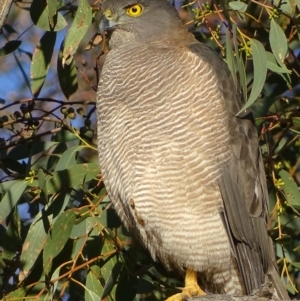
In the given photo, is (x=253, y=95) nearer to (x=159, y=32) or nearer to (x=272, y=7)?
(x=272, y=7)

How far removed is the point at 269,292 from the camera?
3.95 meters

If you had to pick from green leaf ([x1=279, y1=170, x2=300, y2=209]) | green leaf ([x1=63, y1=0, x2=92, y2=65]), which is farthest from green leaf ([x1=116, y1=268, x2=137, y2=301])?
green leaf ([x1=63, y1=0, x2=92, y2=65])

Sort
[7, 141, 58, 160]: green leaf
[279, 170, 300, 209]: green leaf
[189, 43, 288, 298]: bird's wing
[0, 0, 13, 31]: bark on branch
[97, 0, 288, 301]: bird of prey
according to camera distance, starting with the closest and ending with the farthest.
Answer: [0, 0, 13, 31]: bark on branch
[97, 0, 288, 301]: bird of prey
[189, 43, 288, 298]: bird's wing
[279, 170, 300, 209]: green leaf
[7, 141, 58, 160]: green leaf

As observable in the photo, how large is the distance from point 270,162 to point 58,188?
3.76 ft

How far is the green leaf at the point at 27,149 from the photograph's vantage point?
4.81 meters

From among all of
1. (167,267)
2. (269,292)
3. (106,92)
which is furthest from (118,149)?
(269,292)

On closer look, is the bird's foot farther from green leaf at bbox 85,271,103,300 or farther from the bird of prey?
green leaf at bbox 85,271,103,300

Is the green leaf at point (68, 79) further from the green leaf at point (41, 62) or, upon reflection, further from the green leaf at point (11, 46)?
the green leaf at point (11, 46)

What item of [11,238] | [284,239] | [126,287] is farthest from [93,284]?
[284,239]

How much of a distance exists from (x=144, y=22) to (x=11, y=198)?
3.89 ft

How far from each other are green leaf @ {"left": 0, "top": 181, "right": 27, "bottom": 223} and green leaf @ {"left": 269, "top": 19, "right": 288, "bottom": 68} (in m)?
1.39

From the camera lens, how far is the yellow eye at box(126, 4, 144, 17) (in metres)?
4.84

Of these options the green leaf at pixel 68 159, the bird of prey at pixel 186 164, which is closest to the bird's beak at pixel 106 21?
the bird of prey at pixel 186 164

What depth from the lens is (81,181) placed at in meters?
4.54
